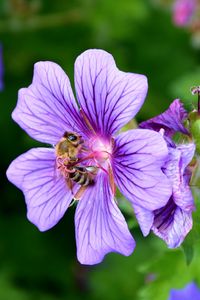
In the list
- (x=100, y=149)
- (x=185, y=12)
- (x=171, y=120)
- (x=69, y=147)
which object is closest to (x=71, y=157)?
(x=69, y=147)

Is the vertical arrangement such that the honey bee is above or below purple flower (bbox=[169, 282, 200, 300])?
above

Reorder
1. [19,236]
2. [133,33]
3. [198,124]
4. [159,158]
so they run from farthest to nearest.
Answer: [133,33] → [19,236] → [198,124] → [159,158]

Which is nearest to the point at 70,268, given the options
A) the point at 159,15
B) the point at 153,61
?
the point at 153,61

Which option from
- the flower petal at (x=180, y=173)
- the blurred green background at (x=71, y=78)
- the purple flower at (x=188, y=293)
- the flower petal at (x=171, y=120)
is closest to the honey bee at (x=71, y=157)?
the flower petal at (x=171, y=120)

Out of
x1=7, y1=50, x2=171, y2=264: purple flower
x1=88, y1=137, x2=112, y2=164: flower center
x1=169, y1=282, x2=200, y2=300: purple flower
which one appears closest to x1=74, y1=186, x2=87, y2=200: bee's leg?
x1=7, y1=50, x2=171, y2=264: purple flower

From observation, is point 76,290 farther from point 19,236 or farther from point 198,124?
point 198,124

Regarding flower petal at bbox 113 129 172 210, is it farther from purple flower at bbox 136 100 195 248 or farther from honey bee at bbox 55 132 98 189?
honey bee at bbox 55 132 98 189

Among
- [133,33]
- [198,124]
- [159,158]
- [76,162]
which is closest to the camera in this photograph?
[159,158]

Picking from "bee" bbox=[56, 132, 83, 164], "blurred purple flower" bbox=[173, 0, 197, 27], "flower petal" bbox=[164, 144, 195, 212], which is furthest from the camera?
"blurred purple flower" bbox=[173, 0, 197, 27]
